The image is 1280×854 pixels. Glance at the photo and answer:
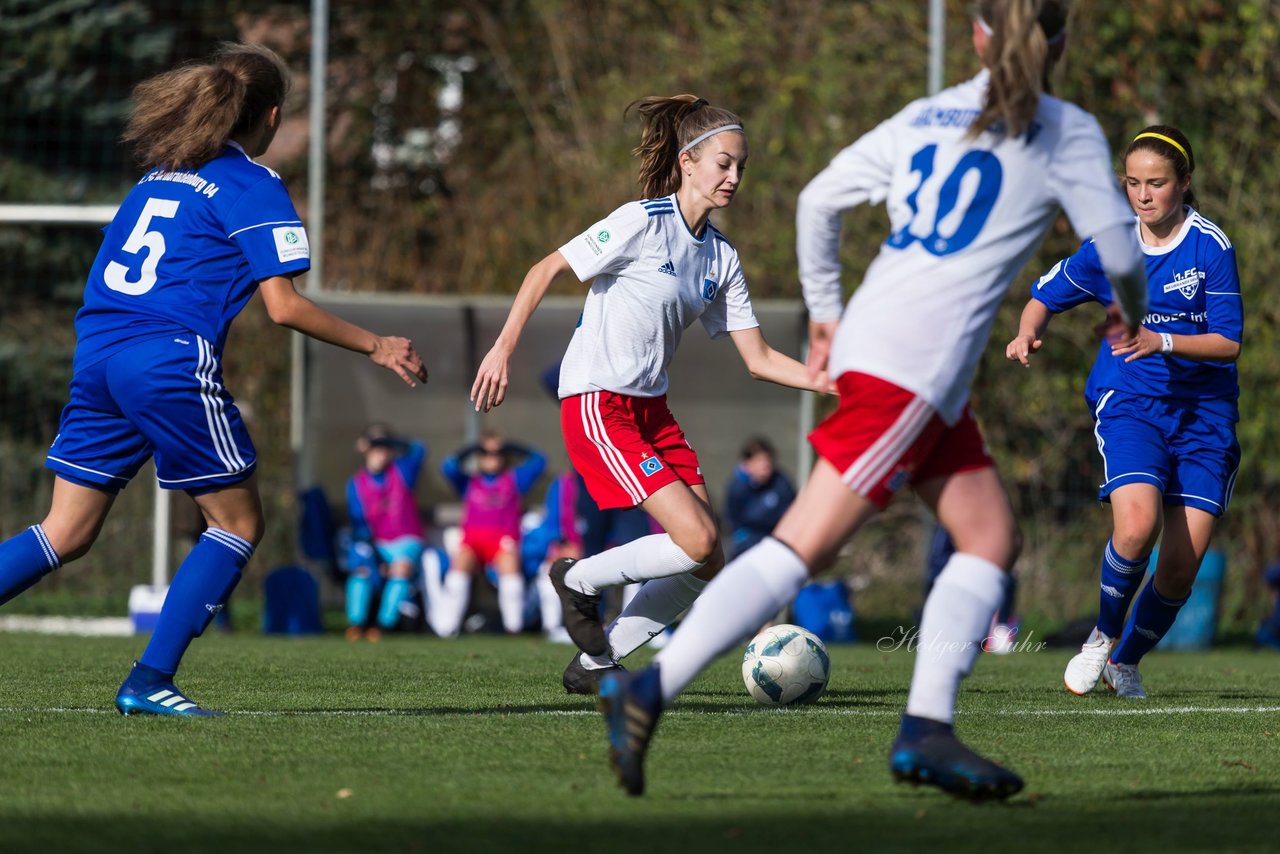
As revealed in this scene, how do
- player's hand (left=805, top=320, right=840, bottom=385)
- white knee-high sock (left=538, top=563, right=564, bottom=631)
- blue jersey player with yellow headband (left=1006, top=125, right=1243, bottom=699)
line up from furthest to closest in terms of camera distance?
white knee-high sock (left=538, top=563, right=564, bottom=631) < blue jersey player with yellow headband (left=1006, top=125, right=1243, bottom=699) < player's hand (left=805, top=320, right=840, bottom=385)

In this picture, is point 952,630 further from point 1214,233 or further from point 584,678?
point 1214,233

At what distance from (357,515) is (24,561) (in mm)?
8473

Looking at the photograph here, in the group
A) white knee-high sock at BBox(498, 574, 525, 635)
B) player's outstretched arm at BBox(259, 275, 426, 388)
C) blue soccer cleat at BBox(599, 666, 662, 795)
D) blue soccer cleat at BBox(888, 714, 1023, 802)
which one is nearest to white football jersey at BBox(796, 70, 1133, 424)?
blue soccer cleat at BBox(888, 714, 1023, 802)

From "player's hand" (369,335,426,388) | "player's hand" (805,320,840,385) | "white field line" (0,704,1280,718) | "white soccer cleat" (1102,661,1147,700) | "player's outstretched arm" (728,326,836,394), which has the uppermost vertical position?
"player's hand" (805,320,840,385)

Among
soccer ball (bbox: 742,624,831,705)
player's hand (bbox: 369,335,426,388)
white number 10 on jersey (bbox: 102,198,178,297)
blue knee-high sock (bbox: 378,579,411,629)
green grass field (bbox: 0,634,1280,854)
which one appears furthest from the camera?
blue knee-high sock (bbox: 378,579,411,629)

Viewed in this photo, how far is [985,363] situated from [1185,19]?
3436 mm

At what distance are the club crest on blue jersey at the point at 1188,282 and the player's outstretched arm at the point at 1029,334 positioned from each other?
48cm

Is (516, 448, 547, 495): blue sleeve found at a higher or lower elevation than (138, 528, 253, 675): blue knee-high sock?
lower

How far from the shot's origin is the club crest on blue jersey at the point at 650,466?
5848mm

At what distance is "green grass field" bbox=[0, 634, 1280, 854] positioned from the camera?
3.37m

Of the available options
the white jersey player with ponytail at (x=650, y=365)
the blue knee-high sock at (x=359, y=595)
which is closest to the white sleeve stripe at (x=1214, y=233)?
the white jersey player with ponytail at (x=650, y=365)

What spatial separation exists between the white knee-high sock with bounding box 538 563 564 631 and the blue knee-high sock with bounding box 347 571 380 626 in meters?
1.31

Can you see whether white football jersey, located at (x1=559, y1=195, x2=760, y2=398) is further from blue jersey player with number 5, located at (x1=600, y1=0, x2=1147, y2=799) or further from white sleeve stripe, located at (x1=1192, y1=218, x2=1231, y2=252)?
blue jersey player with number 5, located at (x1=600, y1=0, x2=1147, y2=799)

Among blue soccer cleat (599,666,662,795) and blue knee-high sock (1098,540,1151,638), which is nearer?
blue soccer cleat (599,666,662,795)
